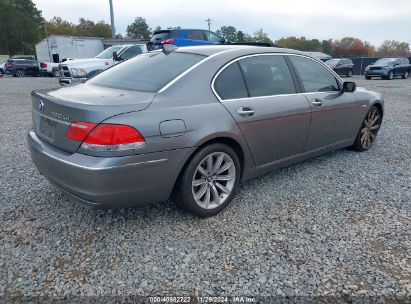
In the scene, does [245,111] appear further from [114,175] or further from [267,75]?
[114,175]

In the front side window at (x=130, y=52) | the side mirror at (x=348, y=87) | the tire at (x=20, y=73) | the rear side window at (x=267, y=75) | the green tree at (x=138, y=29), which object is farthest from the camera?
the green tree at (x=138, y=29)

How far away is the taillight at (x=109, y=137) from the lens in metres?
2.40

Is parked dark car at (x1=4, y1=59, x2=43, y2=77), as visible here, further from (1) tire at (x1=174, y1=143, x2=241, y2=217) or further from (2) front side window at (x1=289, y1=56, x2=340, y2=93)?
(1) tire at (x1=174, y1=143, x2=241, y2=217)

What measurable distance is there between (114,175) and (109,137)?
0.28 metres

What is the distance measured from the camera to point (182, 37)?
13.8 metres

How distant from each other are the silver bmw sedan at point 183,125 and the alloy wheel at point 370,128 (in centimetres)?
107

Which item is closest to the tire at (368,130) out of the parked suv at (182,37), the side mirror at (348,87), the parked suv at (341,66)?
the side mirror at (348,87)

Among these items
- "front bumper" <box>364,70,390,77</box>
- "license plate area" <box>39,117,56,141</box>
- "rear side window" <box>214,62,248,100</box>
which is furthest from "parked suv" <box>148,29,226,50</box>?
"front bumper" <box>364,70,390,77</box>

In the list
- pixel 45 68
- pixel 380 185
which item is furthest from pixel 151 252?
pixel 45 68

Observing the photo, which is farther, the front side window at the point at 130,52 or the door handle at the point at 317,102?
the front side window at the point at 130,52

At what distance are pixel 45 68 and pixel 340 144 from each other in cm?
2555

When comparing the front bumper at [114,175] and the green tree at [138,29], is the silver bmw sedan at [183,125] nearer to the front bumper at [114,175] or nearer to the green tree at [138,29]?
the front bumper at [114,175]

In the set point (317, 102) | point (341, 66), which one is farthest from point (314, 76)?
point (341, 66)

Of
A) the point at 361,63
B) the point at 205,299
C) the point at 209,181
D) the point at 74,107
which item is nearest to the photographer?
the point at 205,299
